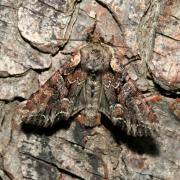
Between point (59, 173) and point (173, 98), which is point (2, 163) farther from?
point (173, 98)

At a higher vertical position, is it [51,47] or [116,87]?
[51,47]

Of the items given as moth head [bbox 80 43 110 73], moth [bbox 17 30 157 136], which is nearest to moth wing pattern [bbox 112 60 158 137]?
moth [bbox 17 30 157 136]

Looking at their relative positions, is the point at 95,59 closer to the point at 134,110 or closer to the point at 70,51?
the point at 70,51

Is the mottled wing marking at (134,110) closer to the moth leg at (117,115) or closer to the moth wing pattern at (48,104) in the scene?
the moth leg at (117,115)

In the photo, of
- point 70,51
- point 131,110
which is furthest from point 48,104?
point 131,110

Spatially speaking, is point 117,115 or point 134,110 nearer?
point 117,115

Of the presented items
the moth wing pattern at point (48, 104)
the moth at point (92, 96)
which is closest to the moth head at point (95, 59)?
the moth at point (92, 96)

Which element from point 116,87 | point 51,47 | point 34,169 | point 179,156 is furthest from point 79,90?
point 179,156
